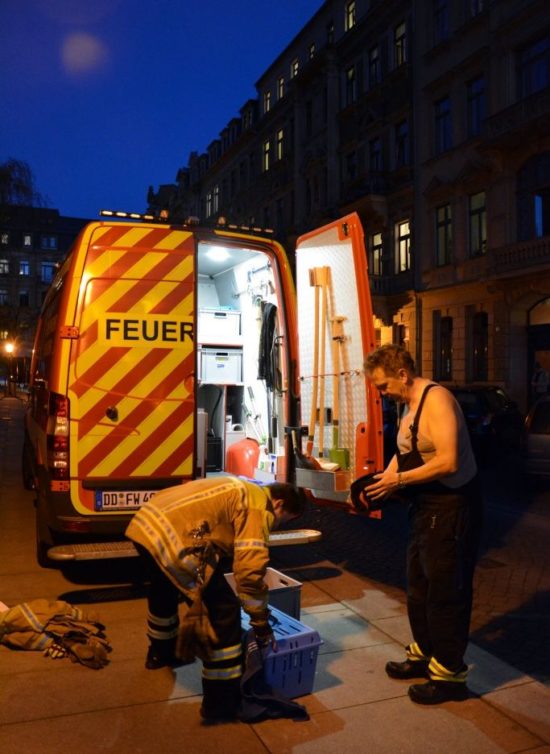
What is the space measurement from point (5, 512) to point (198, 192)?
4739cm

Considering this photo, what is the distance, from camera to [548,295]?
71.7 ft

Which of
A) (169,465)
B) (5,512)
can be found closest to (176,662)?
(169,465)

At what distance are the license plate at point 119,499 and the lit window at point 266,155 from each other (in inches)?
1457

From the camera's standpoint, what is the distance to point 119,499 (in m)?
5.57

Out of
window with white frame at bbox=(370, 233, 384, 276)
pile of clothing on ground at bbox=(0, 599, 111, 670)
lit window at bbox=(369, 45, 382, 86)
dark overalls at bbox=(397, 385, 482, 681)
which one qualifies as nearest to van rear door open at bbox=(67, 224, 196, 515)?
pile of clothing on ground at bbox=(0, 599, 111, 670)

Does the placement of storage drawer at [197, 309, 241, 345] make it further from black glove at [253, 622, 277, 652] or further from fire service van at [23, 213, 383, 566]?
black glove at [253, 622, 277, 652]

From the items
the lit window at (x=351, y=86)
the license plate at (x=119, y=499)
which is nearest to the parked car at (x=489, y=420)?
the license plate at (x=119, y=499)

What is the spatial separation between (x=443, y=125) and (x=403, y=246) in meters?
4.62

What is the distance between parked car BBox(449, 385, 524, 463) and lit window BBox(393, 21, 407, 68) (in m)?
16.7

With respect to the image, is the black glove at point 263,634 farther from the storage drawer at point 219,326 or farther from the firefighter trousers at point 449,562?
the storage drawer at point 219,326

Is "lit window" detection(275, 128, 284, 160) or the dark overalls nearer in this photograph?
the dark overalls

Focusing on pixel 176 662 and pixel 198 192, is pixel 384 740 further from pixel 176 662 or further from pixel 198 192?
pixel 198 192

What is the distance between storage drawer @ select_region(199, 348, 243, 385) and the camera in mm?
8648

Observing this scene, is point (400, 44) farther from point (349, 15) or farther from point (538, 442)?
point (538, 442)
